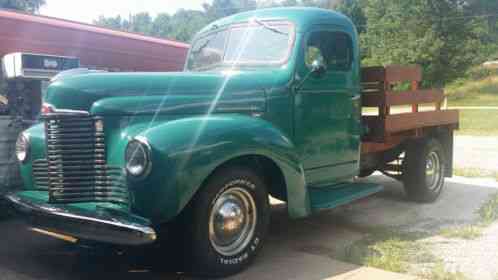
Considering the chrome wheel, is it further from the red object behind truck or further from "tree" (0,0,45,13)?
"tree" (0,0,45,13)

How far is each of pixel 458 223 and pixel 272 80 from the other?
251 centimetres

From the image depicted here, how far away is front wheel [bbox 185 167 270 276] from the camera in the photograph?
362 cm

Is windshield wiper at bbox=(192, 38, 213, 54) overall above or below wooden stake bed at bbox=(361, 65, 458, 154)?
above

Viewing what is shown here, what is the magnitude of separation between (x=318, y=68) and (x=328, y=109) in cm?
47

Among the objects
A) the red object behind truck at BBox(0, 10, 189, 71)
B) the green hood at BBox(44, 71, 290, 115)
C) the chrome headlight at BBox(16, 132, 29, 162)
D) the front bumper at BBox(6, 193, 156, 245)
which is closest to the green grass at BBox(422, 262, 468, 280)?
the green hood at BBox(44, 71, 290, 115)

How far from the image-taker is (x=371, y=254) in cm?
429

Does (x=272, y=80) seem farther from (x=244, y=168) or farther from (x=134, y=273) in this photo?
(x=134, y=273)

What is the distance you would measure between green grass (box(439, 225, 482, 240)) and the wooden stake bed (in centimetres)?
121

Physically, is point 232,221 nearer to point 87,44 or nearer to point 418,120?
point 418,120

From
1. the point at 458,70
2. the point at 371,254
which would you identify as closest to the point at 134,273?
the point at 371,254

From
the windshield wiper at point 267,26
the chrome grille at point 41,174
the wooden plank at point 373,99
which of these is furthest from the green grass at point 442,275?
the chrome grille at point 41,174

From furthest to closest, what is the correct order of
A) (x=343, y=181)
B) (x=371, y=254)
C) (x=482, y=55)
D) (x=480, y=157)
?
(x=482, y=55), (x=480, y=157), (x=343, y=181), (x=371, y=254)

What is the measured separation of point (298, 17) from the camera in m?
4.86

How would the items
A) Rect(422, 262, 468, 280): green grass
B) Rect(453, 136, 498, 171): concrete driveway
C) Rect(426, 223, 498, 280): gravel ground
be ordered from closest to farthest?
1. Rect(422, 262, 468, 280): green grass
2. Rect(426, 223, 498, 280): gravel ground
3. Rect(453, 136, 498, 171): concrete driveway
